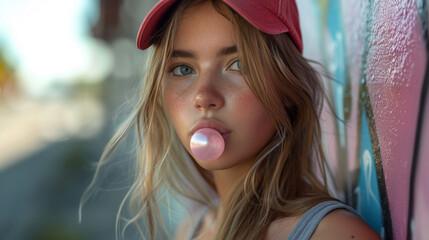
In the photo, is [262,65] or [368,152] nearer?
Result: [262,65]

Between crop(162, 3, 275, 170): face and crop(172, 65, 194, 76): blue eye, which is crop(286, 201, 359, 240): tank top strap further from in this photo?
crop(172, 65, 194, 76): blue eye

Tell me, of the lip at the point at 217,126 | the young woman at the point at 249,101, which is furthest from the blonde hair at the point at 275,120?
the lip at the point at 217,126

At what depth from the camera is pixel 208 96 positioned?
127 centimetres

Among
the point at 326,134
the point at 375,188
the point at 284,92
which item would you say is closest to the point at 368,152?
the point at 375,188

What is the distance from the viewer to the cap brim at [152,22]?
55.4 inches

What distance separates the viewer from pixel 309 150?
143cm

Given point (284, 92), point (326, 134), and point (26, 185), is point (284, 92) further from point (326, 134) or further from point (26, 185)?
point (26, 185)

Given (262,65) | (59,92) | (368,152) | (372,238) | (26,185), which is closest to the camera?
(372,238)

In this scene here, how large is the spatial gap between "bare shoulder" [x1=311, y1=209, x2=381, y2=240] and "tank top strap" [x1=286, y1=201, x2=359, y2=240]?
0.03 feet

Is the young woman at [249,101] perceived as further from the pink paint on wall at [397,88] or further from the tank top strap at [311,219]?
the pink paint on wall at [397,88]

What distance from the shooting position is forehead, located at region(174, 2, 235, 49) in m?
1.31

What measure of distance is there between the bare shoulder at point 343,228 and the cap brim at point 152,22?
749 mm

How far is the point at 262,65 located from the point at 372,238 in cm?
52

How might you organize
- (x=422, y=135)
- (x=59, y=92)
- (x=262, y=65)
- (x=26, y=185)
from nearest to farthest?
(x=422, y=135)
(x=262, y=65)
(x=26, y=185)
(x=59, y=92)
